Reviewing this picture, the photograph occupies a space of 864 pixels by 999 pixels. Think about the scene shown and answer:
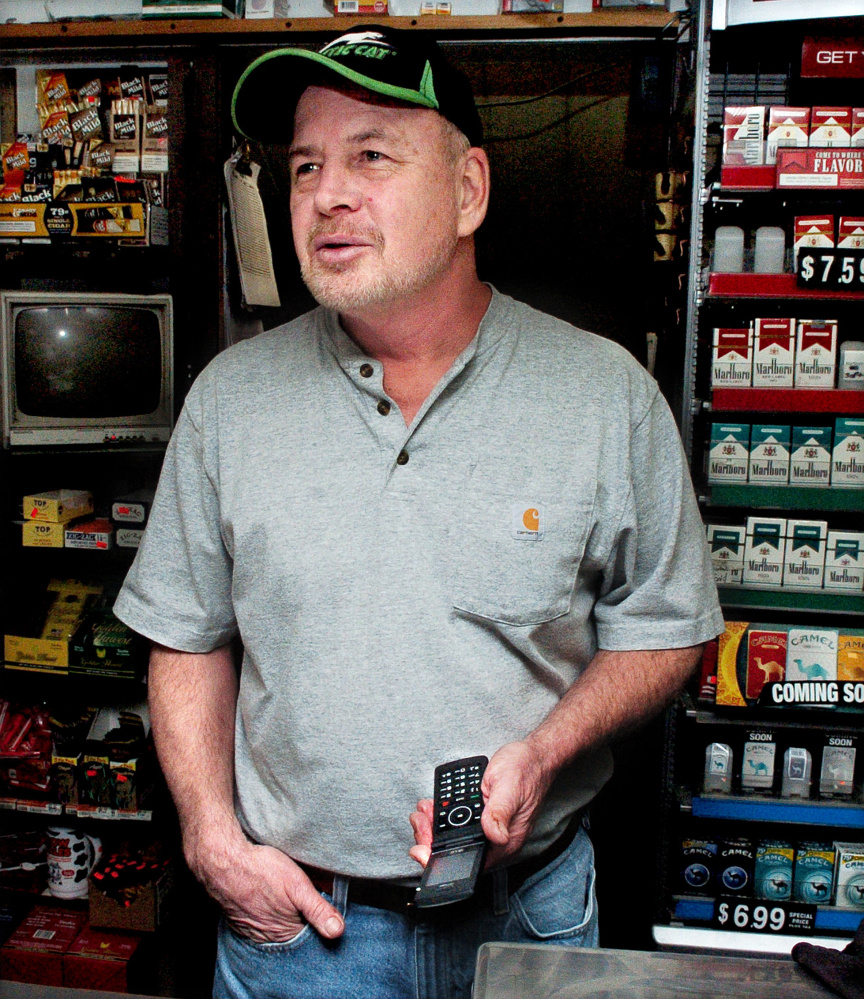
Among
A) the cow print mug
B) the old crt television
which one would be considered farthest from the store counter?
the cow print mug

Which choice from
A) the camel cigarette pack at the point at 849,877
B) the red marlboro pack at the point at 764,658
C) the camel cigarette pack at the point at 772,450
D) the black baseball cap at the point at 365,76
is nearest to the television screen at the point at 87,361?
the black baseball cap at the point at 365,76

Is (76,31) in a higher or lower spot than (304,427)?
higher

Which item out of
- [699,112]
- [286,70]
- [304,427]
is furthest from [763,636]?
[286,70]

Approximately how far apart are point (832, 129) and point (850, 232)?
9.6 inches

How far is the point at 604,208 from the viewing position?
113 inches

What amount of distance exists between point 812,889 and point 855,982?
1829 mm

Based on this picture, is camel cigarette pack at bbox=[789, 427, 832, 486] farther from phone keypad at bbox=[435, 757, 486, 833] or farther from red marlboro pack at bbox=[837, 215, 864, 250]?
phone keypad at bbox=[435, 757, 486, 833]

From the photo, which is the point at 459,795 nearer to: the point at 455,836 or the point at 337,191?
the point at 455,836

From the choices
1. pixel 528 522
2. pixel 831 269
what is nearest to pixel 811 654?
pixel 831 269

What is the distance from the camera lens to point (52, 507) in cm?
263

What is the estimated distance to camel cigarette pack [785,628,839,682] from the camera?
2.44 meters

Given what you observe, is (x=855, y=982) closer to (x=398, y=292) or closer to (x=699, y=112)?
(x=398, y=292)

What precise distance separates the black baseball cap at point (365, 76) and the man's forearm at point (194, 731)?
2.76ft

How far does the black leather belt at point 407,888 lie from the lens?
50.6 inches
